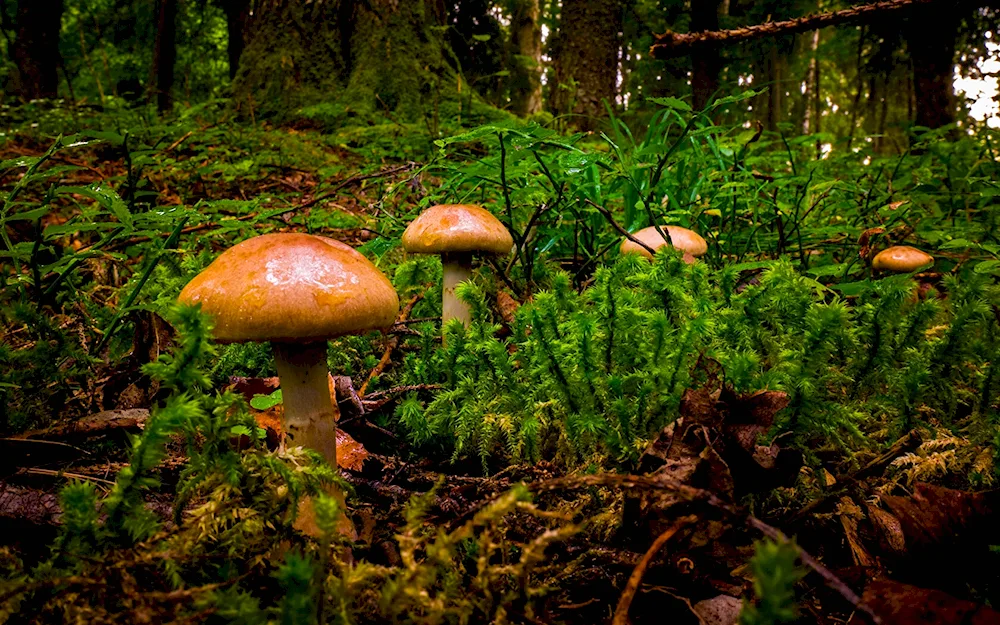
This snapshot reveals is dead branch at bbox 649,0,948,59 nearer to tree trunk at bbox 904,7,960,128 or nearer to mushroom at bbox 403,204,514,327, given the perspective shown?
mushroom at bbox 403,204,514,327

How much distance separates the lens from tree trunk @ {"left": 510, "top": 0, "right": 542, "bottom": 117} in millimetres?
9977

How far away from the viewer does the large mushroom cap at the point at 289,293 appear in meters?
1.25

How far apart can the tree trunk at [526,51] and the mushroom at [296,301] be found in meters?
8.90

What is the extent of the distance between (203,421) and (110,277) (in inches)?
93.1

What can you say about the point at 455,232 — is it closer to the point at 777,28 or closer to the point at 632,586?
the point at 777,28

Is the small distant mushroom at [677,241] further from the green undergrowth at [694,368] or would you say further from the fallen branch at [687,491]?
the fallen branch at [687,491]

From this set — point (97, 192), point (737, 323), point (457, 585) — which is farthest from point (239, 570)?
point (737, 323)

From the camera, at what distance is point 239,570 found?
1124 millimetres

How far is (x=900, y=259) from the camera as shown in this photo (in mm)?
3143

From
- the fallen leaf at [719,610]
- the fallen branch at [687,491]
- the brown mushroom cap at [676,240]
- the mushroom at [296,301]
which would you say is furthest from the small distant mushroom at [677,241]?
the fallen branch at [687,491]

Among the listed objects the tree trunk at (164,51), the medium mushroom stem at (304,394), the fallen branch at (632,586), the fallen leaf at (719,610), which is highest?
the tree trunk at (164,51)

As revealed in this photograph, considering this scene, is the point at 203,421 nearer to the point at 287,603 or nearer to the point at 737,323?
the point at 287,603

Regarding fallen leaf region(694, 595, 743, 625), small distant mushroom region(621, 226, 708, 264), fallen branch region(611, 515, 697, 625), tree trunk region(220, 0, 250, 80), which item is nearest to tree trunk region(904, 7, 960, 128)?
small distant mushroom region(621, 226, 708, 264)

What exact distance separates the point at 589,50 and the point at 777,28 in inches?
Answer: 198
